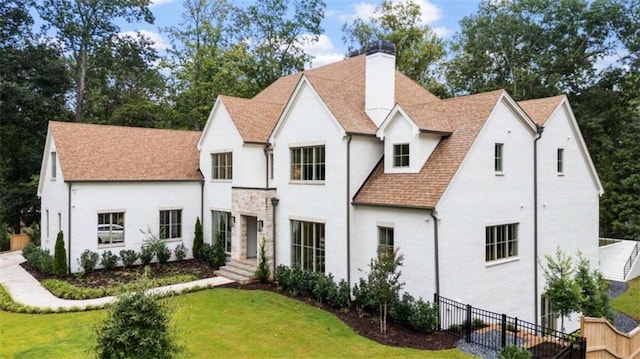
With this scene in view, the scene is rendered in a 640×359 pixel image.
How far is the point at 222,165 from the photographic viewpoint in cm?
2267

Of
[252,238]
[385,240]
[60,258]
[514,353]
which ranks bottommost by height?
[514,353]

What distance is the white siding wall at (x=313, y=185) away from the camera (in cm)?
1595

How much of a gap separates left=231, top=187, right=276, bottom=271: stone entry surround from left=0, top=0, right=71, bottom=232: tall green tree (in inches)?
781

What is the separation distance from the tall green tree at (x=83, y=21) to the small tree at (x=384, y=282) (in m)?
33.1

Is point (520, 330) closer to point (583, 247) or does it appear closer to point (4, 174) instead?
point (583, 247)

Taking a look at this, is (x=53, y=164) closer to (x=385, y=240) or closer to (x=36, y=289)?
(x=36, y=289)

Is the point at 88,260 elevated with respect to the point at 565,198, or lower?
lower

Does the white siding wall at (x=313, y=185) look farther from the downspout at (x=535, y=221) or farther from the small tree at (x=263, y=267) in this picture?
the downspout at (x=535, y=221)

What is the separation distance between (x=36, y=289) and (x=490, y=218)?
724 inches

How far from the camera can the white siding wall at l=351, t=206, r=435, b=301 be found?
13297mm

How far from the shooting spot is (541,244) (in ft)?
54.2

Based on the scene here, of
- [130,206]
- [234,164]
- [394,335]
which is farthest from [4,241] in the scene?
[394,335]

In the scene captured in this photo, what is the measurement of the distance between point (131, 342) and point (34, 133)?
1317 inches

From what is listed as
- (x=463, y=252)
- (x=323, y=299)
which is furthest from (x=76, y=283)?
(x=463, y=252)
